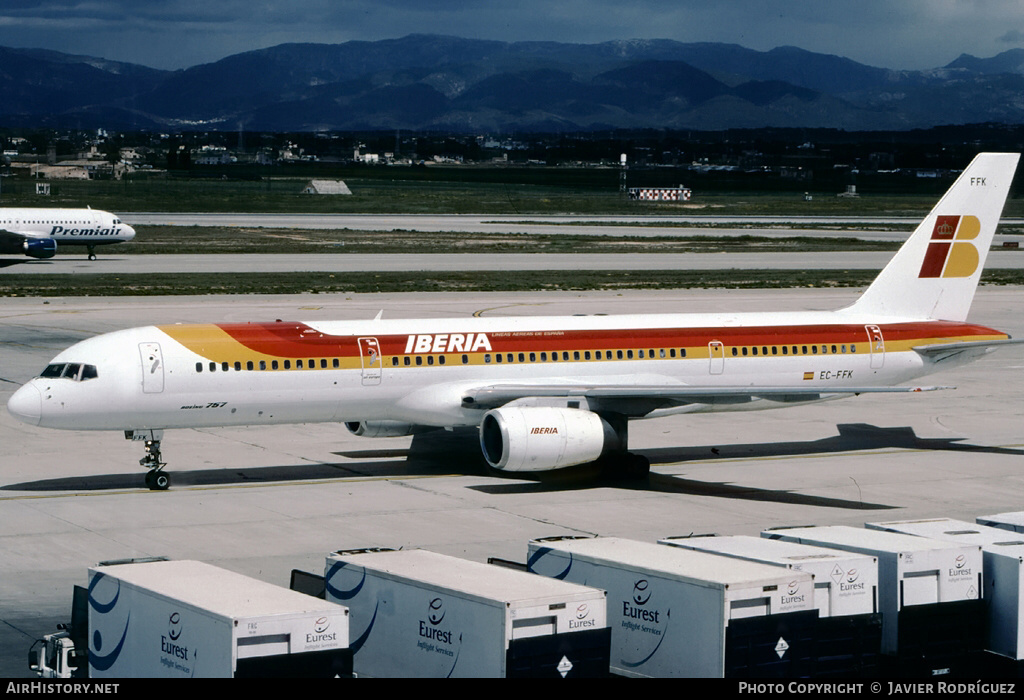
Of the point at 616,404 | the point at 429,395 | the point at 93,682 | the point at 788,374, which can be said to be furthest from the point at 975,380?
the point at 93,682

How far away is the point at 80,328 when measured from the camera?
6216 cm

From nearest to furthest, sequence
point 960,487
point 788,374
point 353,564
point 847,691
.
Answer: point 847,691 < point 353,564 < point 960,487 < point 788,374

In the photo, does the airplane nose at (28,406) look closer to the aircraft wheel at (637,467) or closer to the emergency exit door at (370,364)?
the emergency exit door at (370,364)

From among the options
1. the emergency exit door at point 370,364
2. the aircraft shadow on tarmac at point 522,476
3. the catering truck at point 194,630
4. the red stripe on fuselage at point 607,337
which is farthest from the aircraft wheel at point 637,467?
the catering truck at point 194,630

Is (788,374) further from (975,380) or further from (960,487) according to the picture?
(975,380)

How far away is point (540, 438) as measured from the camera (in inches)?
1261

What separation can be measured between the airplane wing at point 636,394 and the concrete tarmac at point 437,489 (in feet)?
6.27

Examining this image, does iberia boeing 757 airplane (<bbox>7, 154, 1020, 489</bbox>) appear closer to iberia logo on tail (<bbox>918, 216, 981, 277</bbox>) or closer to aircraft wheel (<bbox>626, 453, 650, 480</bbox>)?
aircraft wheel (<bbox>626, 453, 650, 480</bbox>)

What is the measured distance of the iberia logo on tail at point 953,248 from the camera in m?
39.9

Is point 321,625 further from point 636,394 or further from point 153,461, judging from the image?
point 636,394

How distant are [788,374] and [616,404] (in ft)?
18.6

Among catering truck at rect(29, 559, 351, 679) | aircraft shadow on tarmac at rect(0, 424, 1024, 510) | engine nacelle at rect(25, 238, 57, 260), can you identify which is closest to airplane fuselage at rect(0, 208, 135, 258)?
engine nacelle at rect(25, 238, 57, 260)

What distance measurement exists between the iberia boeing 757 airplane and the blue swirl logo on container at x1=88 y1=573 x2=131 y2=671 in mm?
14176

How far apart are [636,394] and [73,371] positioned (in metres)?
13.0
